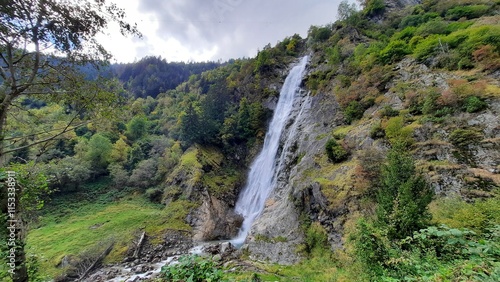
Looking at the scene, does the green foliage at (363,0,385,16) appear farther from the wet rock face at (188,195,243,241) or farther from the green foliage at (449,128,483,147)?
the wet rock face at (188,195,243,241)

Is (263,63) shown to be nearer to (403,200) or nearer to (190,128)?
(190,128)

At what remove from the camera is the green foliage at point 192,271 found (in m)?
3.49

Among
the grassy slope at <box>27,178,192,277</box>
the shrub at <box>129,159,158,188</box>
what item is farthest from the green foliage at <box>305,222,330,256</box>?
the shrub at <box>129,159,158,188</box>

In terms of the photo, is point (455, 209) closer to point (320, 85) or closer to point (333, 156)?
point (333, 156)

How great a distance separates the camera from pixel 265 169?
27.1 meters

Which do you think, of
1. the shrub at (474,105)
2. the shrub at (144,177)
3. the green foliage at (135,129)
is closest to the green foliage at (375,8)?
the shrub at (474,105)

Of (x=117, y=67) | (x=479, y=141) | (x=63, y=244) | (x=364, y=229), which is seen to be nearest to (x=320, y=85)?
(x=479, y=141)

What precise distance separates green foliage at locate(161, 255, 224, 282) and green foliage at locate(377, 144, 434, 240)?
21.2 feet

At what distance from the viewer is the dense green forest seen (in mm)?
6133

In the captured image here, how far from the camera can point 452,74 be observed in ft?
53.2

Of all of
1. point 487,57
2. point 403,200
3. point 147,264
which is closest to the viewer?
point 403,200

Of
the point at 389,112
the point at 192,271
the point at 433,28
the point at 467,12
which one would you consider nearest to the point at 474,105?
the point at 389,112

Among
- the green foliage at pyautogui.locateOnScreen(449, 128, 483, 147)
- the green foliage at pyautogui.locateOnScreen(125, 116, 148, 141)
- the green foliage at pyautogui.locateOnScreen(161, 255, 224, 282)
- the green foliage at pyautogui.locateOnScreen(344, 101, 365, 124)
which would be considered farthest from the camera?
the green foliage at pyautogui.locateOnScreen(125, 116, 148, 141)

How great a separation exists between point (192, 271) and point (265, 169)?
77.8 ft
